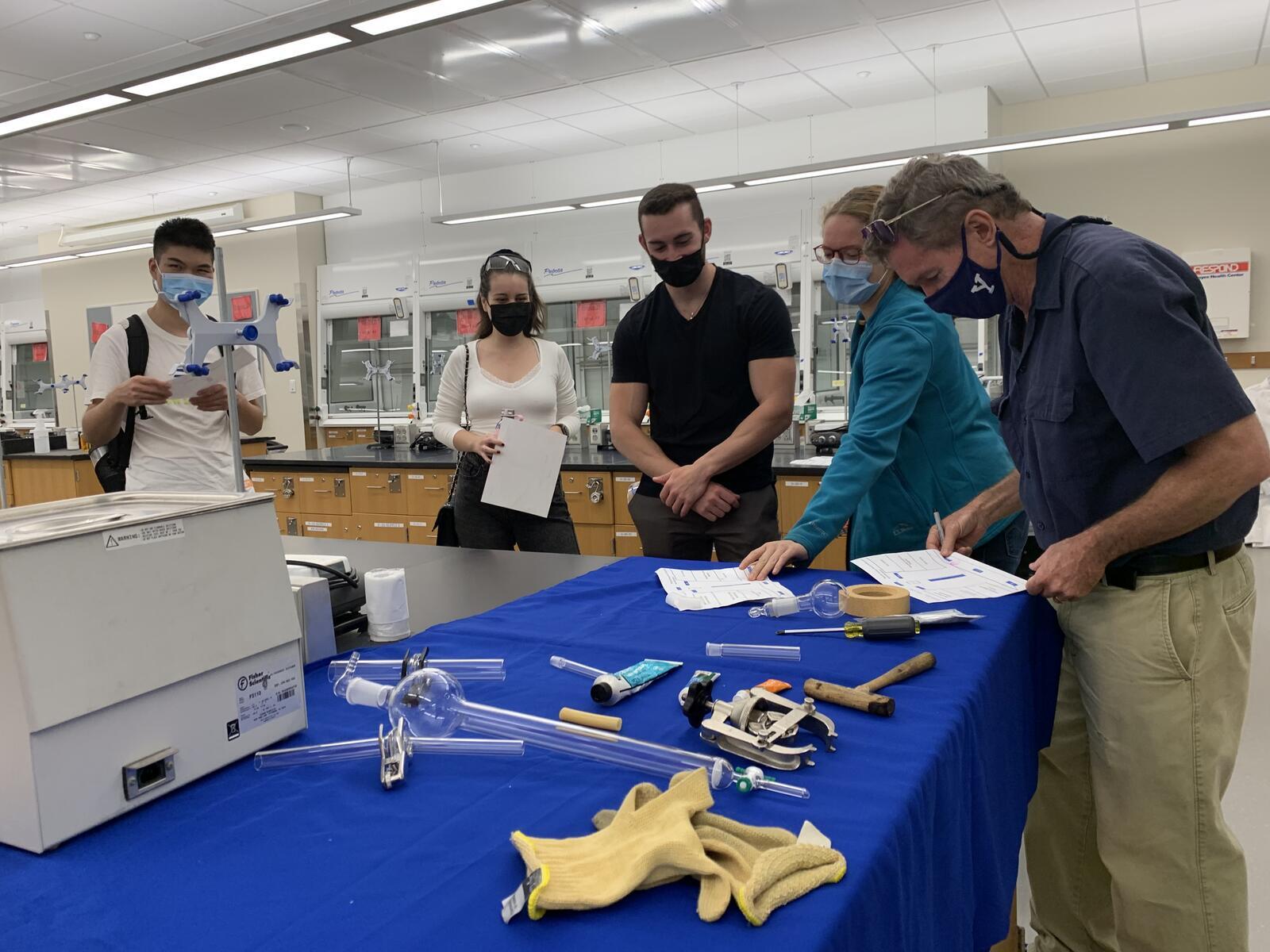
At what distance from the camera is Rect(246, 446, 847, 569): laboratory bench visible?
165 inches

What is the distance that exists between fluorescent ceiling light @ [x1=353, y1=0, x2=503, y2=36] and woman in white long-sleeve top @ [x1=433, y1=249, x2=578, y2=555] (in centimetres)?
83

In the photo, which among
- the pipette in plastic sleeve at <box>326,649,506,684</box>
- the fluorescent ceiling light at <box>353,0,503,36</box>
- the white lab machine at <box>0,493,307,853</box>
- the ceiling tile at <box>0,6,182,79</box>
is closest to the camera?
the white lab machine at <box>0,493,307,853</box>

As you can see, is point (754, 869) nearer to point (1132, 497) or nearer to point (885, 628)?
point (885, 628)

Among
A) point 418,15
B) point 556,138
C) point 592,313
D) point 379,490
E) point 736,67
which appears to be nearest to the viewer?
point 418,15

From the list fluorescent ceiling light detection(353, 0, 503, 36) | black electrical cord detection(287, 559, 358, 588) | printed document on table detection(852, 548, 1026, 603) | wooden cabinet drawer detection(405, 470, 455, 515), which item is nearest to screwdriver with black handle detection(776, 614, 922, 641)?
printed document on table detection(852, 548, 1026, 603)

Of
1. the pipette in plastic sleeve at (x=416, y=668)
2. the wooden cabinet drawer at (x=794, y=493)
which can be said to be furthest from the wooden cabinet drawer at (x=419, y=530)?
the pipette in plastic sleeve at (x=416, y=668)

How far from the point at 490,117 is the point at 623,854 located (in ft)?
21.6

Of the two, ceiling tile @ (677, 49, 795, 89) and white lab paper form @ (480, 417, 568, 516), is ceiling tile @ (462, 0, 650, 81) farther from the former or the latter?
white lab paper form @ (480, 417, 568, 516)

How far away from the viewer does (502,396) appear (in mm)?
2822

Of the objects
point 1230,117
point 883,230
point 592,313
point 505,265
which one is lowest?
point 883,230

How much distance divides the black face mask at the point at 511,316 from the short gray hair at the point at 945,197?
1.44 m

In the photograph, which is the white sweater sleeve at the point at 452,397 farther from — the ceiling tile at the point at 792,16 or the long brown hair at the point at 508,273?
the ceiling tile at the point at 792,16

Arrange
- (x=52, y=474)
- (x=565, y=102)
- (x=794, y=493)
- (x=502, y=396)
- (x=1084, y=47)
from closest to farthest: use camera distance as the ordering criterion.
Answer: (x=502, y=396)
(x=794, y=493)
(x=1084, y=47)
(x=565, y=102)
(x=52, y=474)

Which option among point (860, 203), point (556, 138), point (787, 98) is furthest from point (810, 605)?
point (556, 138)
